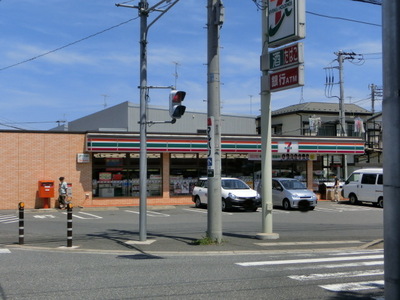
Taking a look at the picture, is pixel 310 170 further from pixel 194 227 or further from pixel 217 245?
pixel 217 245

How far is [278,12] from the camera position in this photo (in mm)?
12328

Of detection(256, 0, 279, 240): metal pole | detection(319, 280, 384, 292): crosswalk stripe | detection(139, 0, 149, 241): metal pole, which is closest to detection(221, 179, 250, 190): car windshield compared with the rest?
detection(256, 0, 279, 240): metal pole

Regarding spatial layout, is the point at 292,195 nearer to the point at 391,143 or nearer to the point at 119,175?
the point at 119,175

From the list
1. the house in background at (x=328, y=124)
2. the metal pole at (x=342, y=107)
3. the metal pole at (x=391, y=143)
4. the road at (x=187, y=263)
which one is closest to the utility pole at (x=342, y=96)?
the metal pole at (x=342, y=107)

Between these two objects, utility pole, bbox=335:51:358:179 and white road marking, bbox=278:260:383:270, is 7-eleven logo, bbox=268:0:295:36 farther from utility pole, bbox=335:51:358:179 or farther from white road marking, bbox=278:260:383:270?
utility pole, bbox=335:51:358:179

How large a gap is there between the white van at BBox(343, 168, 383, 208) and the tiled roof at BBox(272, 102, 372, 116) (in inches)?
748

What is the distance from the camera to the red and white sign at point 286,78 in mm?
11766

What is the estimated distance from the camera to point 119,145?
2570 centimetres

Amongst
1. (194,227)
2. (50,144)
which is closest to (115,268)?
(194,227)

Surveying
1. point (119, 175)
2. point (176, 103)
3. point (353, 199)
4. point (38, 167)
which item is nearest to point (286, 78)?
point (176, 103)

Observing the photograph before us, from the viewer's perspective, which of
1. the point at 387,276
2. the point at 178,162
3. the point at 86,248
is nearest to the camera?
the point at 387,276

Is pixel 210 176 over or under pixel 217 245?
over

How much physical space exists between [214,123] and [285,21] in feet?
10.6

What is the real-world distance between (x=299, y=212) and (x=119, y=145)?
10.4 m
